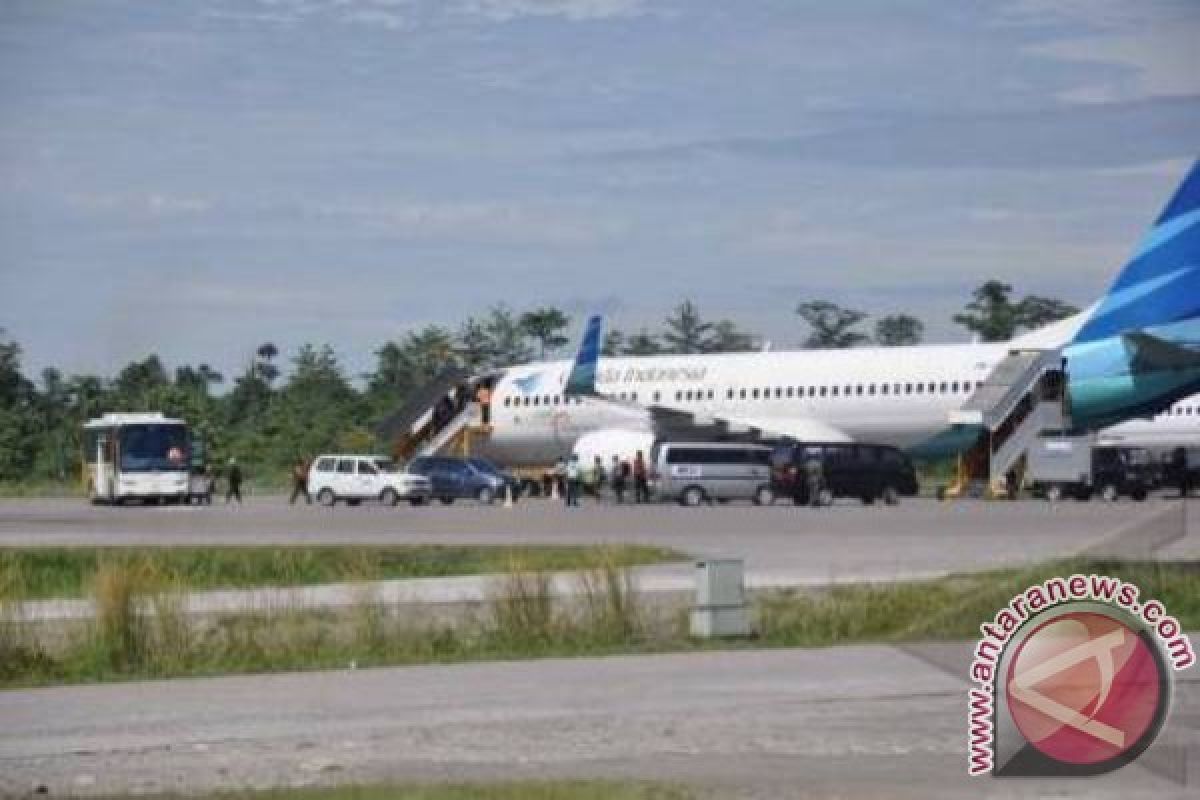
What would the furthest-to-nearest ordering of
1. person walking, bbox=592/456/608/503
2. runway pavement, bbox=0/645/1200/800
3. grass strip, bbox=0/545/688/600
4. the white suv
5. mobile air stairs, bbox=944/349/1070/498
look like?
person walking, bbox=592/456/608/503, the white suv, mobile air stairs, bbox=944/349/1070/498, grass strip, bbox=0/545/688/600, runway pavement, bbox=0/645/1200/800

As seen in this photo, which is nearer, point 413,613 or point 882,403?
point 413,613

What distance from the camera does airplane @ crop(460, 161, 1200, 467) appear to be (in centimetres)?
5406

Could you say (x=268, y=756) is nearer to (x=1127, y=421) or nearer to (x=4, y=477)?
(x=1127, y=421)

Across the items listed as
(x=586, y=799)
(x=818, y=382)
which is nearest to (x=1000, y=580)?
(x=586, y=799)

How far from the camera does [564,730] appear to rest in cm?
1390

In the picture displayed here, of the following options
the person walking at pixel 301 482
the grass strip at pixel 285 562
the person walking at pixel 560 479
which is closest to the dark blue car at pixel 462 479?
the person walking at pixel 560 479

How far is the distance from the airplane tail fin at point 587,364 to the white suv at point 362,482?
624 cm

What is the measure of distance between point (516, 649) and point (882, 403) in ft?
155

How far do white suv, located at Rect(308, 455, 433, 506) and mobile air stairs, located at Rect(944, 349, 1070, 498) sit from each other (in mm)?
14629

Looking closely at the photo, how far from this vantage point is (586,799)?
443 inches

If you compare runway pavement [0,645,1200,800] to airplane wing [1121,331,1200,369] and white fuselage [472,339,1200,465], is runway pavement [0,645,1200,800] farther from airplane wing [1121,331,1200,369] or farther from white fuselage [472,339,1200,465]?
white fuselage [472,339,1200,465]

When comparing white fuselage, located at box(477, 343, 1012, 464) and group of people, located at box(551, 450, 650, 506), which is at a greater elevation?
white fuselage, located at box(477, 343, 1012, 464)

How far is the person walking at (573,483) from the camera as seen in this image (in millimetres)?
62344
